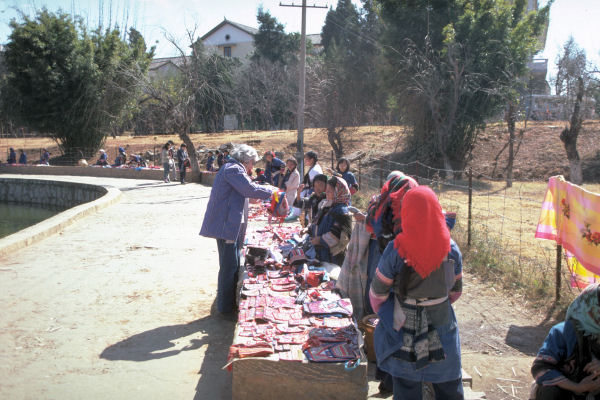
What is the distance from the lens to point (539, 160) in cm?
2300

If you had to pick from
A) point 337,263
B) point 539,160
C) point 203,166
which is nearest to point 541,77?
point 539,160

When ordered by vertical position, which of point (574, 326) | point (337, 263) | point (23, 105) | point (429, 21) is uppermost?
point (429, 21)

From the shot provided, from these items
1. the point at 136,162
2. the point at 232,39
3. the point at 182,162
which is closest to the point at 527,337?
the point at 182,162

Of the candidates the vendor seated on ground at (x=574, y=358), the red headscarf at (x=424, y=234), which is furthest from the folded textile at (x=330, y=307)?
the vendor seated on ground at (x=574, y=358)

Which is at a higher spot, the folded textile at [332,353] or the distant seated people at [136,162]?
the distant seated people at [136,162]

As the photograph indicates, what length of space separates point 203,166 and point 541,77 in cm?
3450

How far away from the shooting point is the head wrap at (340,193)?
5141mm

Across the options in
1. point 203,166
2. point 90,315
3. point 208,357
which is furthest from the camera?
point 203,166

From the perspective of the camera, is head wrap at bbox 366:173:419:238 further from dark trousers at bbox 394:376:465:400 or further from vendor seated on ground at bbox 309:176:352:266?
vendor seated on ground at bbox 309:176:352:266

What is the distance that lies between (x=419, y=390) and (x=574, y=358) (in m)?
0.82

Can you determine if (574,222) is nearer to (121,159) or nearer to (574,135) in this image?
(574,135)

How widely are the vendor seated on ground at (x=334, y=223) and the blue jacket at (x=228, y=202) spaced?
0.72 meters

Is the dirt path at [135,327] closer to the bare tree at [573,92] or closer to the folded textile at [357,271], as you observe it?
the folded textile at [357,271]

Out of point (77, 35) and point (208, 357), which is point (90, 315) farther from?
point (77, 35)
